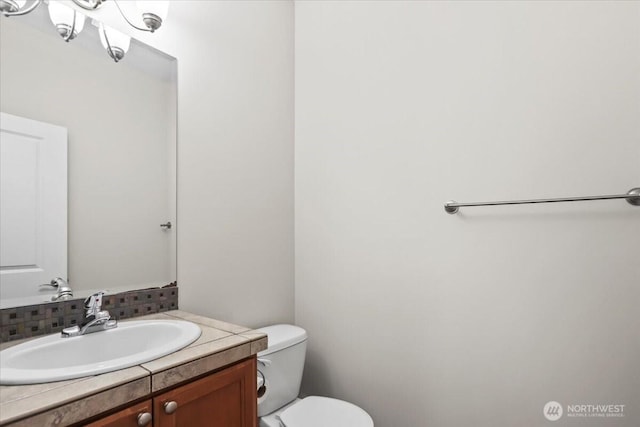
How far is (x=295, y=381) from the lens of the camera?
1551 mm

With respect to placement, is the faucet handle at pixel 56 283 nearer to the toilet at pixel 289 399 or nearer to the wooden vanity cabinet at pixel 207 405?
the wooden vanity cabinet at pixel 207 405

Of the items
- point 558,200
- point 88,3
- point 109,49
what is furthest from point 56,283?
point 558,200

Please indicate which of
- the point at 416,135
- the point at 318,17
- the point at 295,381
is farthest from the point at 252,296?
the point at 318,17

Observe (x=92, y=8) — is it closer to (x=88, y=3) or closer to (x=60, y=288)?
(x=88, y=3)

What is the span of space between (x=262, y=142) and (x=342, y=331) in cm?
104

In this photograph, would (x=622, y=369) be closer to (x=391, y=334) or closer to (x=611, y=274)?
(x=611, y=274)

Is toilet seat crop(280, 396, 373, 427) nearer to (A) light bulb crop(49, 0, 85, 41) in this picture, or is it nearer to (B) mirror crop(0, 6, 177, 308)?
(B) mirror crop(0, 6, 177, 308)

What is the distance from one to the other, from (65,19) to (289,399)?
1683 mm

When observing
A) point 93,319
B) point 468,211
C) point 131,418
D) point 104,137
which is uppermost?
point 104,137

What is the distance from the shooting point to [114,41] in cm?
121

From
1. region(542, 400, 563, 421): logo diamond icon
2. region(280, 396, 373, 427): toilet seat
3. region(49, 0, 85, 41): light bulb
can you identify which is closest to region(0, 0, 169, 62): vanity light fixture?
region(49, 0, 85, 41): light bulb

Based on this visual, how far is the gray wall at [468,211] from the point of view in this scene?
1.12m

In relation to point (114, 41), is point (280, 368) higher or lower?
lower

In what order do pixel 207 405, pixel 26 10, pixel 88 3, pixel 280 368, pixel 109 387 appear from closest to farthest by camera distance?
1. pixel 109 387
2. pixel 207 405
3. pixel 26 10
4. pixel 88 3
5. pixel 280 368
